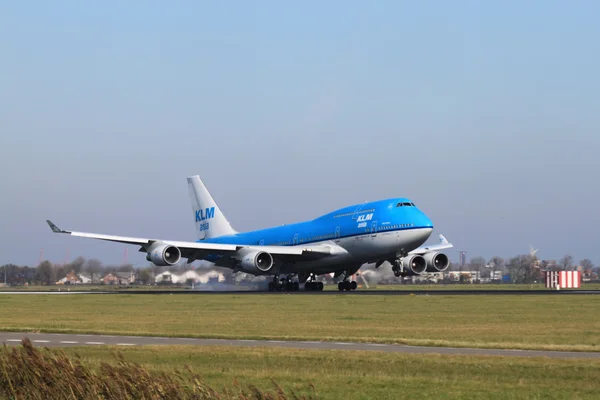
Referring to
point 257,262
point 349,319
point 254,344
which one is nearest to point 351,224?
point 257,262

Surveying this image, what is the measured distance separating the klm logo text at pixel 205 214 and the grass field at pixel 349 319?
3487cm

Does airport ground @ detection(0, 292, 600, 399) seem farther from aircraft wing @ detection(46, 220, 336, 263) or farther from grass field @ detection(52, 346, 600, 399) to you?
aircraft wing @ detection(46, 220, 336, 263)

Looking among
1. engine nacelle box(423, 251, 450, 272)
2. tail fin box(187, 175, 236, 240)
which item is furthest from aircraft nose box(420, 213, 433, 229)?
tail fin box(187, 175, 236, 240)

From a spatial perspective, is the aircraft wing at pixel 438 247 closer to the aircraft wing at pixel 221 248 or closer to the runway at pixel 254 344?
the aircraft wing at pixel 221 248

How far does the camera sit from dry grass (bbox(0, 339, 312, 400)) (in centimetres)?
1766

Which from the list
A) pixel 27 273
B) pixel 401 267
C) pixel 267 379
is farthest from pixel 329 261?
pixel 27 273

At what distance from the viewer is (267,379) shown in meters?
21.7

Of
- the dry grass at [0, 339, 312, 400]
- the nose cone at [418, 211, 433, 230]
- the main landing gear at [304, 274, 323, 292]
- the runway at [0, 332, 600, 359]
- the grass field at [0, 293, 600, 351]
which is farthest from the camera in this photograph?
the main landing gear at [304, 274, 323, 292]

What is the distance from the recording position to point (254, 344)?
99.1 feet

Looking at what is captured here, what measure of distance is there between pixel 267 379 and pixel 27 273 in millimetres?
134310

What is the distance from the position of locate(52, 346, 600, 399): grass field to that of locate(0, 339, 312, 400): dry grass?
1.87 meters

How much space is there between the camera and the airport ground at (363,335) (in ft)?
69.1

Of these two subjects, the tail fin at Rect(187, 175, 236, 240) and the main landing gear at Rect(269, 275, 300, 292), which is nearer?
the main landing gear at Rect(269, 275, 300, 292)

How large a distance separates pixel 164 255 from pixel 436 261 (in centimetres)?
2199
